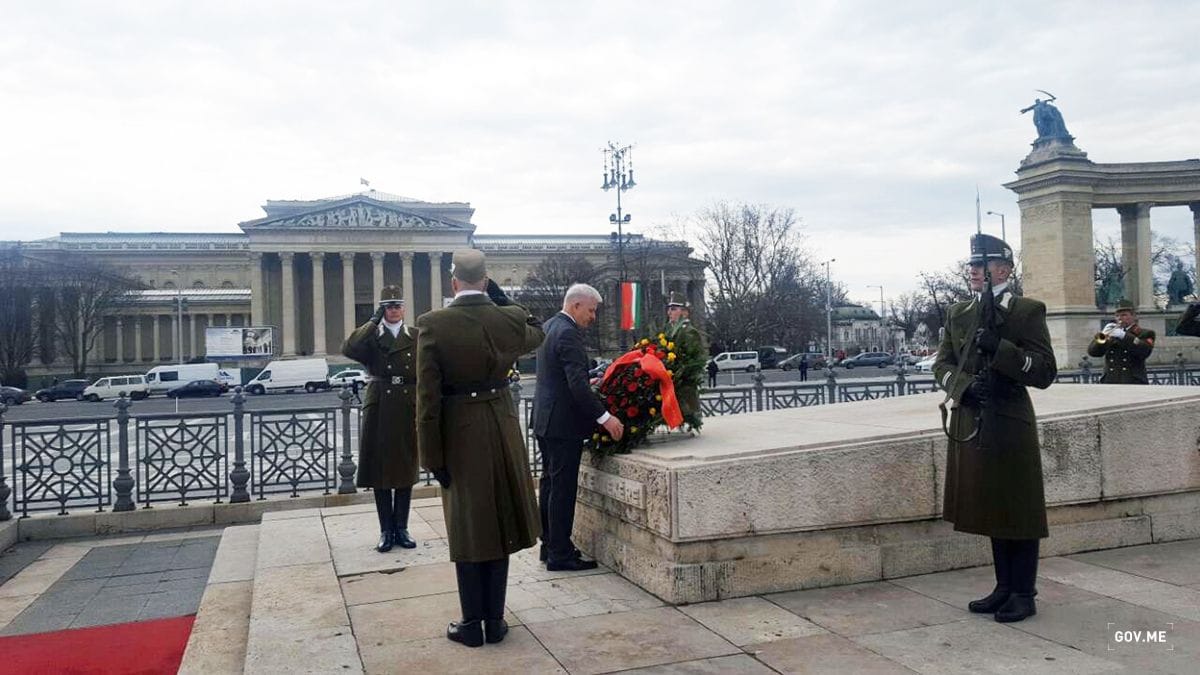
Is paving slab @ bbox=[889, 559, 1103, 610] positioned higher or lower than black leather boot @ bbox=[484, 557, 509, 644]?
lower

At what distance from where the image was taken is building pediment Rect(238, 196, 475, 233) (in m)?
85.0

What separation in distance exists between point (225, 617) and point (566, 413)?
2523mm

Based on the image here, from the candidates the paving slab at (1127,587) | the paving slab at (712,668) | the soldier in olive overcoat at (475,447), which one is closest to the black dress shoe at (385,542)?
the soldier in olive overcoat at (475,447)

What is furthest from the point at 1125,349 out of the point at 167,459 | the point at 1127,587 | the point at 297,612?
the point at 167,459

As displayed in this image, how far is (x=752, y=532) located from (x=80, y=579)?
5.95 metres

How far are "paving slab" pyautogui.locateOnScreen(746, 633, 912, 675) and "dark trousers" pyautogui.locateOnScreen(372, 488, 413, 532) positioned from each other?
11.2ft

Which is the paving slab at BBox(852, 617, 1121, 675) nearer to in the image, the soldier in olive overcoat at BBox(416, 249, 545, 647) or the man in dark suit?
the soldier in olive overcoat at BBox(416, 249, 545, 647)

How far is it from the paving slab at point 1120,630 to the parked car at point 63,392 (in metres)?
57.7

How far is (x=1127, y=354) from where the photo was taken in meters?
11.5

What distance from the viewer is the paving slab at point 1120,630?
13.2 ft

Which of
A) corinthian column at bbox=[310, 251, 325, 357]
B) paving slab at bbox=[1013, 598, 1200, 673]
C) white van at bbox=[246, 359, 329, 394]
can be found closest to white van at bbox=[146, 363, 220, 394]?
white van at bbox=[246, 359, 329, 394]

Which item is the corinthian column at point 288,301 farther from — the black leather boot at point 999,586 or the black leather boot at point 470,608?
the black leather boot at point 999,586

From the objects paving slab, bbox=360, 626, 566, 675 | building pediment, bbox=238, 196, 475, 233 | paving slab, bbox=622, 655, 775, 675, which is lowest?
paving slab, bbox=360, 626, 566, 675

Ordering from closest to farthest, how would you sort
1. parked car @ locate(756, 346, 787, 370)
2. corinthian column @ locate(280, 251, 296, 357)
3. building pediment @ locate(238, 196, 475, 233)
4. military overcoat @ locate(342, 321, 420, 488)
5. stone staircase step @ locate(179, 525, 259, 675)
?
stone staircase step @ locate(179, 525, 259, 675) → military overcoat @ locate(342, 321, 420, 488) → parked car @ locate(756, 346, 787, 370) → corinthian column @ locate(280, 251, 296, 357) → building pediment @ locate(238, 196, 475, 233)
